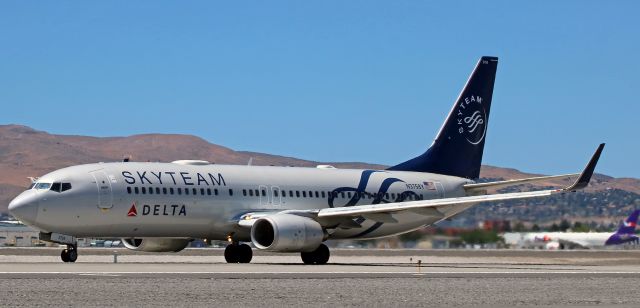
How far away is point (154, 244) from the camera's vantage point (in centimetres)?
5006

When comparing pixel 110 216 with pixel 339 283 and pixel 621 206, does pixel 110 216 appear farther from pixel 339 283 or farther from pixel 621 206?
pixel 621 206

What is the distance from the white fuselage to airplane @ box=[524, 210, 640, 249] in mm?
19519

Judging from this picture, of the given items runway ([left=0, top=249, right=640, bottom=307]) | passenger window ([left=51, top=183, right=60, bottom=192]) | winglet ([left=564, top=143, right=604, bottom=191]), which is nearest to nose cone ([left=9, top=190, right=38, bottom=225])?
passenger window ([left=51, top=183, right=60, bottom=192])

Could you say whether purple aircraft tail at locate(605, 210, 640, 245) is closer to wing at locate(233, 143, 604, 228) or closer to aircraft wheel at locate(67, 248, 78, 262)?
wing at locate(233, 143, 604, 228)

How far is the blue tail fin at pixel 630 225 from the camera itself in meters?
71.8

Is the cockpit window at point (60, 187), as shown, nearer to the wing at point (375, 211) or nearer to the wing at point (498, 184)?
the wing at point (375, 211)

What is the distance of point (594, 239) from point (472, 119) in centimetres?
2995

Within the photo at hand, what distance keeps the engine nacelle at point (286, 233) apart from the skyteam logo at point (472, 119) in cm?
1204

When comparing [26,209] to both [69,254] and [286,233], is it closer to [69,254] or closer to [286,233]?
[69,254]

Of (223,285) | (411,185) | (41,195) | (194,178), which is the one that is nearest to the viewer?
(223,285)

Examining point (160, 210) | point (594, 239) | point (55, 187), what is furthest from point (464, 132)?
point (594, 239)

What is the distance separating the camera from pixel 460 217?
56.5 metres

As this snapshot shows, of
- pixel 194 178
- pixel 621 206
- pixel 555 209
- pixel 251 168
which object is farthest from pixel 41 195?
pixel 621 206

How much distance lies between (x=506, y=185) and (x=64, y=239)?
62.2 feet
